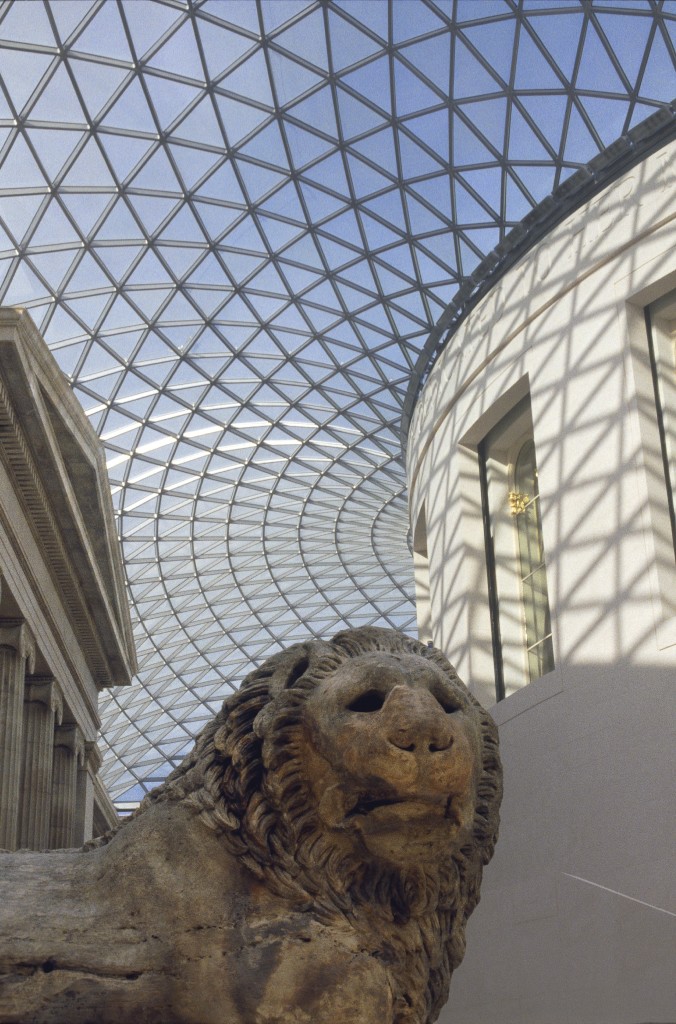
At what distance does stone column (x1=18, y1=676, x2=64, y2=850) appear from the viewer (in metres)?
25.2

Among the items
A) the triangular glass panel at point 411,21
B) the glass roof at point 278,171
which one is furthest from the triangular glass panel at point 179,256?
the triangular glass panel at point 411,21

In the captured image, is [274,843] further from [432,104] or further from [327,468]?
[327,468]

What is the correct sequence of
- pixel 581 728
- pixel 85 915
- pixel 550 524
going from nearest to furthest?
pixel 85 915 → pixel 581 728 → pixel 550 524

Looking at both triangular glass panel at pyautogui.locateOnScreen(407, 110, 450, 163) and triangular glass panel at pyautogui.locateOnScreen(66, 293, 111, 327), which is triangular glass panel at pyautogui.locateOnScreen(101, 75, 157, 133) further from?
triangular glass panel at pyautogui.locateOnScreen(407, 110, 450, 163)

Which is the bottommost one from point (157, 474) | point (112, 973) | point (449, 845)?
point (112, 973)

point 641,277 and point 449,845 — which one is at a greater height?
point 641,277

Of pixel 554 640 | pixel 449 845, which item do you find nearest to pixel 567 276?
pixel 554 640

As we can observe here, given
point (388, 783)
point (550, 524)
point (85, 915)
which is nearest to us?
point (388, 783)

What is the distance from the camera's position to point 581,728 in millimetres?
18078

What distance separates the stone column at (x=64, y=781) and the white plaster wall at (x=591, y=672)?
42.7 ft

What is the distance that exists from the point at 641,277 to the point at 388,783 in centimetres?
1641

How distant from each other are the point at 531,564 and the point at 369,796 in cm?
1780

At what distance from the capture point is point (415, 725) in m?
4.31

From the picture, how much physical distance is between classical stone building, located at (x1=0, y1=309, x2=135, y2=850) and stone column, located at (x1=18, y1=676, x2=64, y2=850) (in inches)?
1.0
